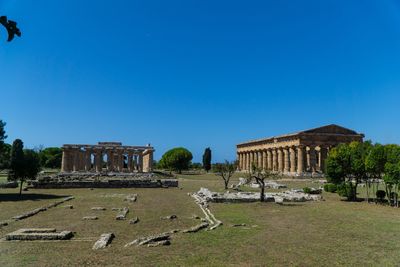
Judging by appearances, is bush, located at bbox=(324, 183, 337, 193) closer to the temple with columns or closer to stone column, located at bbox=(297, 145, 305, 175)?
the temple with columns

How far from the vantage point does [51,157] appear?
380ft

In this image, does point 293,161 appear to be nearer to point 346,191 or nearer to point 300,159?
point 300,159

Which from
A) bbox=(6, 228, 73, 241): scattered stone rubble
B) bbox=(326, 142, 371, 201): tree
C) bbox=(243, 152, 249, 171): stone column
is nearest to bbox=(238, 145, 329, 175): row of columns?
bbox=(243, 152, 249, 171): stone column

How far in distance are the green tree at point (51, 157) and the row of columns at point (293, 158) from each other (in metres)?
64.7

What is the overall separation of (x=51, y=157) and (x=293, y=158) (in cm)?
7817

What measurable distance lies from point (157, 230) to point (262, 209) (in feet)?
36.2

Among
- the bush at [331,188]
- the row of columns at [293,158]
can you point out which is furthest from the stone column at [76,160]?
the bush at [331,188]

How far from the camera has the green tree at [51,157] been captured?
115 meters

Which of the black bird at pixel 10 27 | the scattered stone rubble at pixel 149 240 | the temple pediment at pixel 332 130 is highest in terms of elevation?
the temple pediment at pixel 332 130

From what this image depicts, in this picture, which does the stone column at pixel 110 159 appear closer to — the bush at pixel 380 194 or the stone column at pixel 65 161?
the stone column at pixel 65 161

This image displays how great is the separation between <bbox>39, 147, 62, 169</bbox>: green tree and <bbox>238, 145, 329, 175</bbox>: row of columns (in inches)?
2546

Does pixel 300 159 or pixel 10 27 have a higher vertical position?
pixel 300 159

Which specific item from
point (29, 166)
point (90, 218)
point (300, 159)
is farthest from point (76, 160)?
point (90, 218)

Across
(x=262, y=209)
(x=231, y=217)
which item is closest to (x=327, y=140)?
(x=262, y=209)
